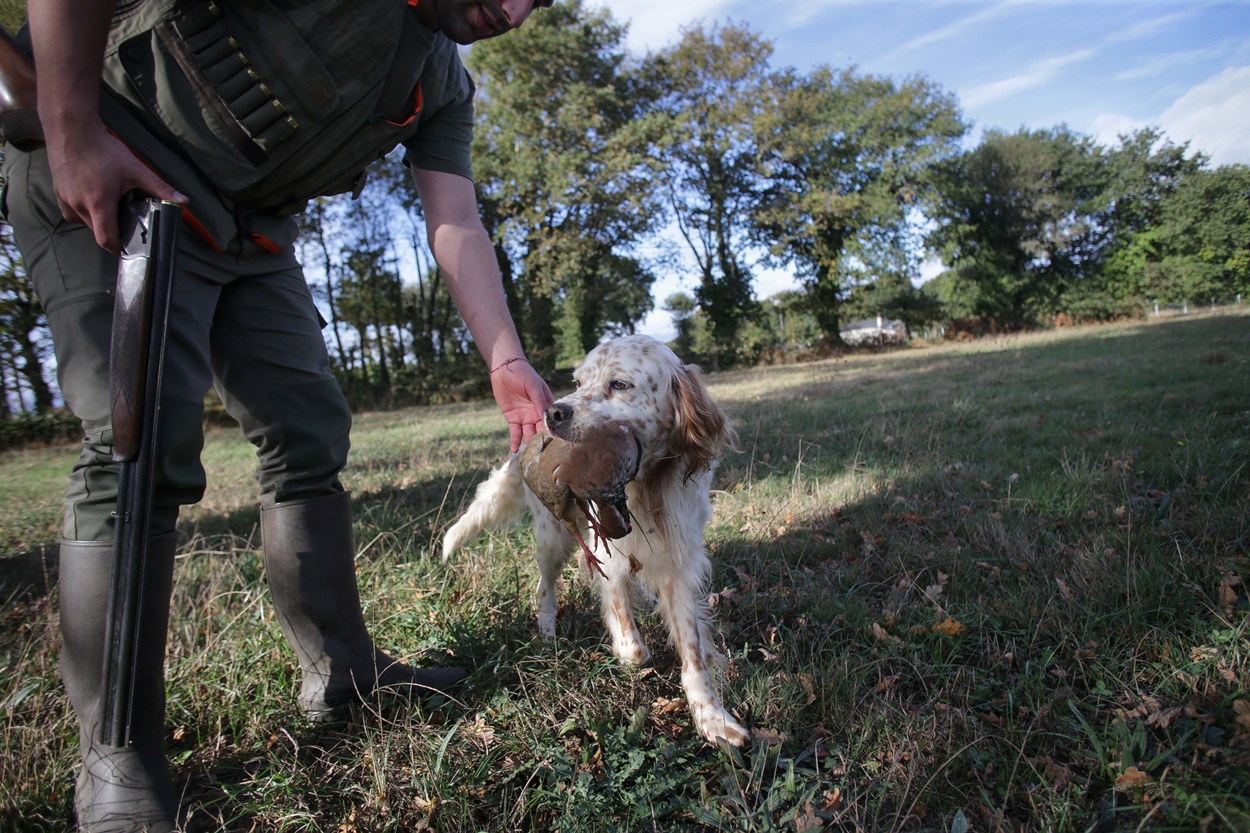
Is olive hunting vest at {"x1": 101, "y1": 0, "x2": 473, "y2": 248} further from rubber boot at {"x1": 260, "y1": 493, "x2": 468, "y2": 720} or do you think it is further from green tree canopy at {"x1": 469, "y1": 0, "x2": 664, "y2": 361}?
green tree canopy at {"x1": 469, "y1": 0, "x2": 664, "y2": 361}

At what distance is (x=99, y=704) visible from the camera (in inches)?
59.2

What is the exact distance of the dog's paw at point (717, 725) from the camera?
1875 mm

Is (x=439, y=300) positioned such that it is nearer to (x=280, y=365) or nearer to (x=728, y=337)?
(x=728, y=337)

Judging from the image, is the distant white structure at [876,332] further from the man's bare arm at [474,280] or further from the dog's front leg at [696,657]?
the man's bare arm at [474,280]

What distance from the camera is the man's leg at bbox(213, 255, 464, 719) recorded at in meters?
1.85

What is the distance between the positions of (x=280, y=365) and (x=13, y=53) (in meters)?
0.85

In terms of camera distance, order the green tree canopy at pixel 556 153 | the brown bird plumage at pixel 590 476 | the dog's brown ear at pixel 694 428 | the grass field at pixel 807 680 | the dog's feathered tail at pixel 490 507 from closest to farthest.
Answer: the grass field at pixel 807 680 → the brown bird plumage at pixel 590 476 → the dog's brown ear at pixel 694 428 → the dog's feathered tail at pixel 490 507 → the green tree canopy at pixel 556 153

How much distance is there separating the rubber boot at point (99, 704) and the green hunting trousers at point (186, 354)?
0.29 ft

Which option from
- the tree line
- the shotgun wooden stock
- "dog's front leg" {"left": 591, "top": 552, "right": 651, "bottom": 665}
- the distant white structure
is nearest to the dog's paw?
"dog's front leg" {"left": 591, "top": 552, "right": 651, "bottom": 665}

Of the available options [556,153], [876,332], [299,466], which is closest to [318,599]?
[299,466]

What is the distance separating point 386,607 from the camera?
2.63m

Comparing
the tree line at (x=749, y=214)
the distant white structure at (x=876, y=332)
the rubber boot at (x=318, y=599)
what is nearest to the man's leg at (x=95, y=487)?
the rubber boot at (x=318, y=599)

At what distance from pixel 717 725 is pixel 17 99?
2.27m

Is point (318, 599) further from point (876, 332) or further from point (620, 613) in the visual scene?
point (876, 332)
